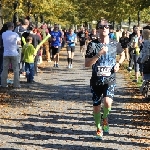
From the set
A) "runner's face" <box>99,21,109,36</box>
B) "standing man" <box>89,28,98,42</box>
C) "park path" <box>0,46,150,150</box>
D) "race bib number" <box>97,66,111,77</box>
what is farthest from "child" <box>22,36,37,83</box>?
"runner's face" <box>99,21,109,36</box>

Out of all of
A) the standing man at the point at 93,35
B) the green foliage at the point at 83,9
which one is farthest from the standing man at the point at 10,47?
the green foliage at the point at 83,9

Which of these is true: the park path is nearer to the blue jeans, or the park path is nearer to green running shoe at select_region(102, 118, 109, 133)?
green running shoe at select_region(102, 118, 109, 133)

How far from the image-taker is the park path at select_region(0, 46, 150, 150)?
7.61m

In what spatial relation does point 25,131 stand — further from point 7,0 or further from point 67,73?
point 7,0

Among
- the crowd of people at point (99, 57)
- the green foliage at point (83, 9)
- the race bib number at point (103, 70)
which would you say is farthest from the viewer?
the green foliage at point (83, 9)

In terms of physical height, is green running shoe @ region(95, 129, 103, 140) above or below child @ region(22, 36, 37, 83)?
below

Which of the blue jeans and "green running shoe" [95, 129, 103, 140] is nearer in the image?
"green running shoe" [95, 129, 103, 140]

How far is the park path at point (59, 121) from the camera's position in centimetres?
761

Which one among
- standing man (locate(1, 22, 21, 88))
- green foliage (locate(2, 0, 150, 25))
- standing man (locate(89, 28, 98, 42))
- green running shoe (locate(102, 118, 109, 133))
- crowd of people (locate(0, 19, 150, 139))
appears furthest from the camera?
green foliage (locate(2, 0, 150, 25))

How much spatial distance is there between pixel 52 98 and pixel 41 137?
14.6 feet

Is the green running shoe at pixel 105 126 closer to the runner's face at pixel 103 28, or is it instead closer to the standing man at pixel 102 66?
the standing man at pixel 102 66

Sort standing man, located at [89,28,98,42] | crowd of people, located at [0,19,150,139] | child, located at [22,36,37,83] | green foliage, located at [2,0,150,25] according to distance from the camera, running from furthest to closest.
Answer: green foliage, located at [2,0,150,25] → child, located at [22,36,37,83] → standing man, located at [89,28,98,42] → crowd of people, located at [0,19,150,139]

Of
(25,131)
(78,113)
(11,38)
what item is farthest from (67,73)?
(25,131)

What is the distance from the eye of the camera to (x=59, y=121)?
371 inches
